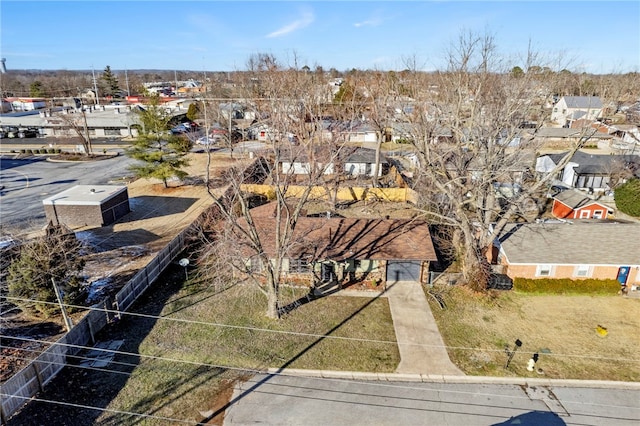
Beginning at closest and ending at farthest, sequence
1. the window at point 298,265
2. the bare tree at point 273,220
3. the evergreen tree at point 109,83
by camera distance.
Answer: the bare tree at point 273,220 → the window at point 298,265 → the evergreen tree at point 109,83

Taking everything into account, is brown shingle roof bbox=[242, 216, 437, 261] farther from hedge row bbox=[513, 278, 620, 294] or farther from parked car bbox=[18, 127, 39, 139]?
parked car bbox=[18, 127, 39, 139]

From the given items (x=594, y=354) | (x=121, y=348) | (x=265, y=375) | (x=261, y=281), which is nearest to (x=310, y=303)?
(x=261, y=281)

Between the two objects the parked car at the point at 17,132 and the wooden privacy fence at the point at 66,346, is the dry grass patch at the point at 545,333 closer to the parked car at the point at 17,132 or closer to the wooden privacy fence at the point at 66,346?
the wooden privacy fence at the point at 66,346

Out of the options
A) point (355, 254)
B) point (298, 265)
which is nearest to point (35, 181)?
point (298, 265)

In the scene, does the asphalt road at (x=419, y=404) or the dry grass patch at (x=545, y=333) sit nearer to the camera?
the asphalt road at (x=419, y=404)

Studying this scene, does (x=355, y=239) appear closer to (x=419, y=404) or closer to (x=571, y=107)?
(x=419, y=404)

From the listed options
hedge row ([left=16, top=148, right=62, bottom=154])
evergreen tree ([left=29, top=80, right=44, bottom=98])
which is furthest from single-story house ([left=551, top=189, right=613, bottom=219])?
evergreen tree ([left=29, top=80, right=44, bottom=98])

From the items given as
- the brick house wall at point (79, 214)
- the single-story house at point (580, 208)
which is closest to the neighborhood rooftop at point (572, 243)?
the single-story house at point (580, 208)
